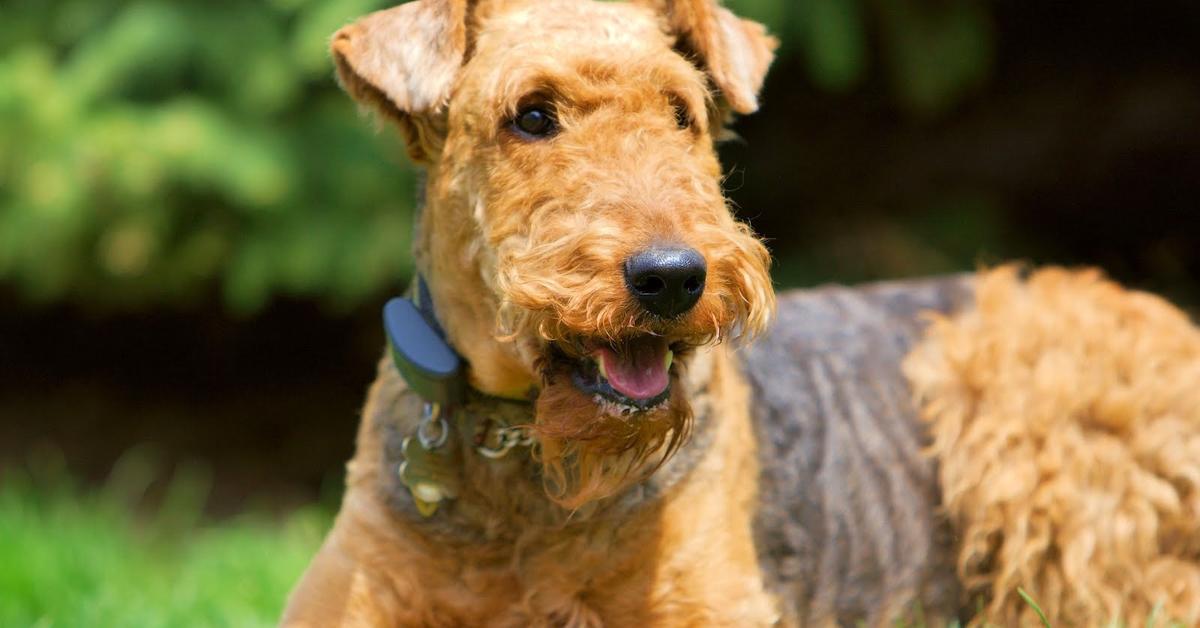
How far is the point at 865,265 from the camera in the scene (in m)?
5.73

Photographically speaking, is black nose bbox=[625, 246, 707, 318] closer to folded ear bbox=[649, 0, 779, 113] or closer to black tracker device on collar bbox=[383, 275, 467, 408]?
black tracker device on collar bbox=[383, 275, 467, 408]

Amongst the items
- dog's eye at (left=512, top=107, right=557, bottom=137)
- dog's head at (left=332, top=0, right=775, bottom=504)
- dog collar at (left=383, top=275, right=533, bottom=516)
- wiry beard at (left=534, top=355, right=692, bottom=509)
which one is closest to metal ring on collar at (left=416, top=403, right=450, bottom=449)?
dog collar at (left=383, top=275, right=533, bottom=516)

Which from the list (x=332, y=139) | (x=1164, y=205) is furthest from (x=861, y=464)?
(x=1164, y=205)

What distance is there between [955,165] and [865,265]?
779mm

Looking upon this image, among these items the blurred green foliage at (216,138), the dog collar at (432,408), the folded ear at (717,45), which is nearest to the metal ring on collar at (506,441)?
the dog collar at (432,408)

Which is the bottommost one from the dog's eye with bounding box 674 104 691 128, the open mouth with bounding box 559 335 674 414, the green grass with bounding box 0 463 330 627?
the green grass with bounding box 0 463 330 627

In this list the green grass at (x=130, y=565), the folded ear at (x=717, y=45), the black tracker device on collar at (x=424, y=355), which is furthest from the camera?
the green grass at (x=130, y=565)

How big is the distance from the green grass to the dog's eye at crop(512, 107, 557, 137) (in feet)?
5.00

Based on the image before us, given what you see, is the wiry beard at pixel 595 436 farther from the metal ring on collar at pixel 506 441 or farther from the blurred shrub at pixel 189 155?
the blurred shrub at pixel 189 155

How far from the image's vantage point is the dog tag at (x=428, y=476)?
2.62 m

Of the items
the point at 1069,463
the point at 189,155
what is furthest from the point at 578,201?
the point at 189,155

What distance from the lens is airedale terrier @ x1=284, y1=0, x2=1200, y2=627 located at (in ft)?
7.50

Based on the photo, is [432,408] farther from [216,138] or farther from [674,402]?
[216,138]

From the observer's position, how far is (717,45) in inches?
110
